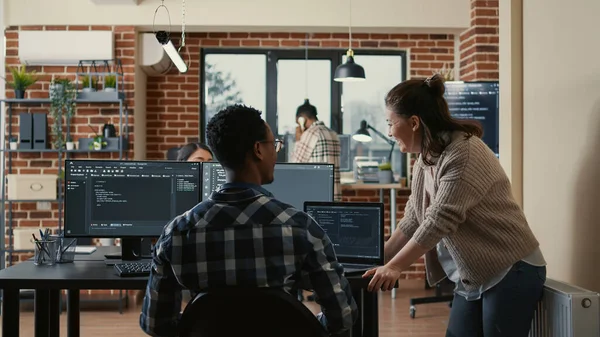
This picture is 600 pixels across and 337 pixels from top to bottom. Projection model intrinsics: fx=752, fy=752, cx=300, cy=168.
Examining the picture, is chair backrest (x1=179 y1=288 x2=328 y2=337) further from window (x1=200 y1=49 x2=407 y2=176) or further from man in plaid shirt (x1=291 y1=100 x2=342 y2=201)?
window (x1=200 y1=49 x2=407 y2=176)

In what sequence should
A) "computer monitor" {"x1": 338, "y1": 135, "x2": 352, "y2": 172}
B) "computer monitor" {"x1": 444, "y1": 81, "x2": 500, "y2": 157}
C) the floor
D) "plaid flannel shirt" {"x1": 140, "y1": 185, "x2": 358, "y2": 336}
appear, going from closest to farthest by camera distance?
"plaid flannel shirt" {"x1": 140, "y1": 185, "x2": 358, "y2": 336}, the floor, "computer monitor" {"x1": 444, "y1": 81, "x2": 500, "y2": 157}, "computer monitor" {"x1": 338, "y1": 135, "x2": 352, "y2": 172}

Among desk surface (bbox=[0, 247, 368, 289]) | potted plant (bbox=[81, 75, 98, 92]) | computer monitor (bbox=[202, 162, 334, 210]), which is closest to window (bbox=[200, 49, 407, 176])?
potted plant (bbox=[81, 75, 98, 92])

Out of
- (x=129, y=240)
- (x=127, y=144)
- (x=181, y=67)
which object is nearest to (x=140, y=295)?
(x=127, y=144)

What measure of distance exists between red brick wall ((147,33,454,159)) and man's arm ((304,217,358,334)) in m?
5.20

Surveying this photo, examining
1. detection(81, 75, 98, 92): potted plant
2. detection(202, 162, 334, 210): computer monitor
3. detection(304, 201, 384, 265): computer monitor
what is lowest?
detection(304, 201, 384, 265): computer monitor

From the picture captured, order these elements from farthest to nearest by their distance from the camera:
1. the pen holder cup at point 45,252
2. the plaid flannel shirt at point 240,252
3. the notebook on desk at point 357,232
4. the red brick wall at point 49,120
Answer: the red brick wall at point 49,120
the pen holder cup at point 45,252
the notebook on desk at point 357,232
the plaid flannel shirt at point 240,252

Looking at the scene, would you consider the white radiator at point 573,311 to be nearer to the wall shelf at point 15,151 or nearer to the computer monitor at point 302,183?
the computer monitor at point 302,183

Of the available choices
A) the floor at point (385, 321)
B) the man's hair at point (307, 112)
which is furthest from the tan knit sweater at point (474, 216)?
the man's hair at point (307, 112)

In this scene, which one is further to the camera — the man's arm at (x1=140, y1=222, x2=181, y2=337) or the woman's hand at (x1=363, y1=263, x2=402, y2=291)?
the woman's hand at (x1=363, y1=263, x2=402, y2=291)

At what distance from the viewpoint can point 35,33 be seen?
597 centimetres

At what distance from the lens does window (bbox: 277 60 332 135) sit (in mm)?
7113

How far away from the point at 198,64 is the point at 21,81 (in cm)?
170

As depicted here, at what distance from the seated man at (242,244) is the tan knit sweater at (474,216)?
0.51m

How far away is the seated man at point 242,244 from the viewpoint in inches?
69.9
